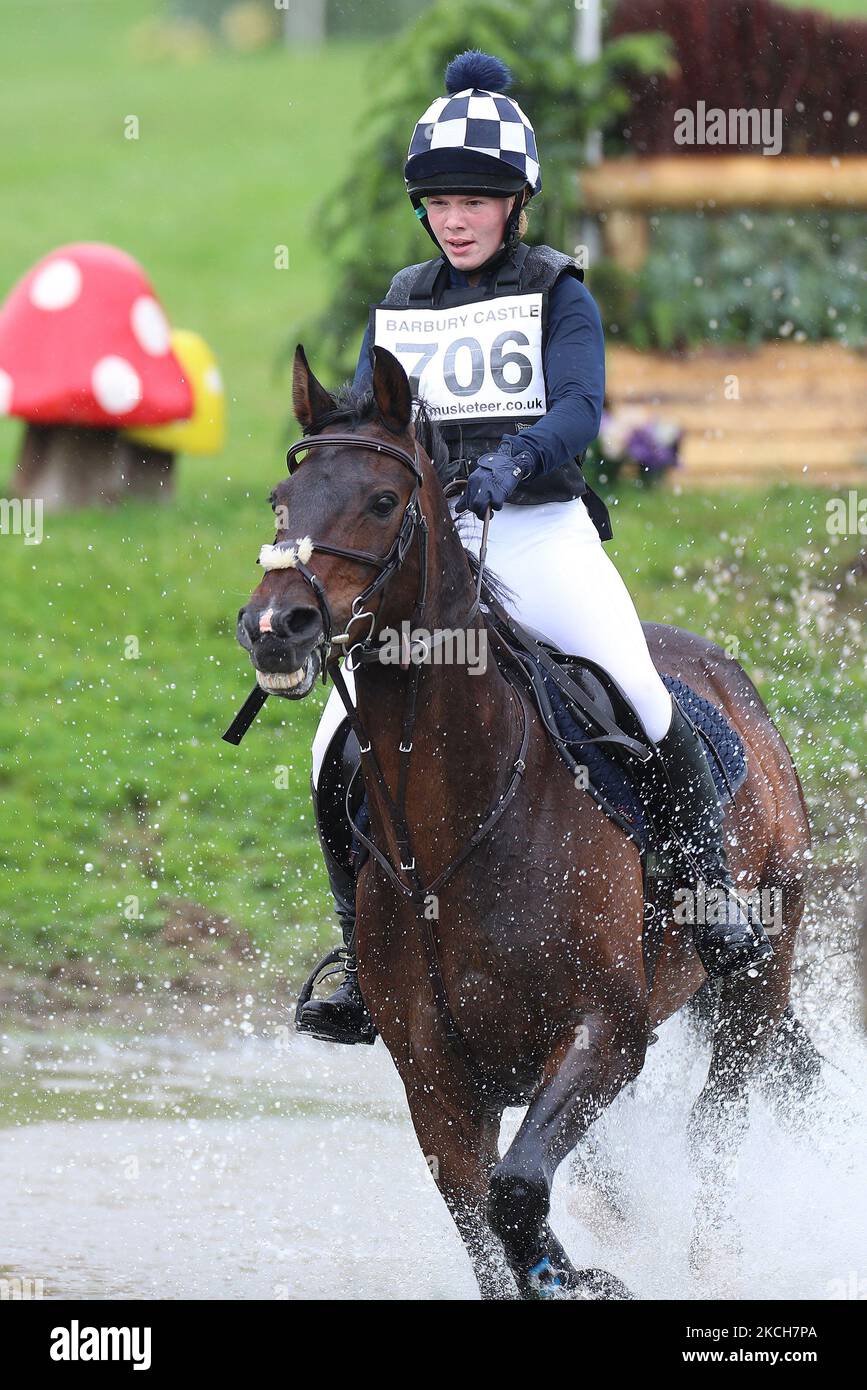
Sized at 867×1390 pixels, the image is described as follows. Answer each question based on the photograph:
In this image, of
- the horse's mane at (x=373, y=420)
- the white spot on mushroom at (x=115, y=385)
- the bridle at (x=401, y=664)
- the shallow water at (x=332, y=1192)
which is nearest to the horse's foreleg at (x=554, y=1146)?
the bridle at (x=401, y=664)

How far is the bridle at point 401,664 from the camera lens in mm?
4434

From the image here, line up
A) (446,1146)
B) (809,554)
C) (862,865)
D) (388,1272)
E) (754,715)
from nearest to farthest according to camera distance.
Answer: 1. (446,1146)
2. (388,1272)
3. (754,715)
4. (862,865)
5. (809,554)

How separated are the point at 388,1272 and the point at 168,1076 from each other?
230 cm

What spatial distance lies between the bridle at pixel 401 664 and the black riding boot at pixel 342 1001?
0.46 meters

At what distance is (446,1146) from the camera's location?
539cm

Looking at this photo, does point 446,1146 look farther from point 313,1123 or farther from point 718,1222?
point 313,1123

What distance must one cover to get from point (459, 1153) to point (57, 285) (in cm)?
957

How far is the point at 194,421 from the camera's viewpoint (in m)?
14.1

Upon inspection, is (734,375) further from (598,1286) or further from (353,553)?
(353,553)

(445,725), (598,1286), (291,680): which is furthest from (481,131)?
(598,1286)

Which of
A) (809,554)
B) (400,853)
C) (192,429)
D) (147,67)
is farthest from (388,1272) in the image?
(147,67)

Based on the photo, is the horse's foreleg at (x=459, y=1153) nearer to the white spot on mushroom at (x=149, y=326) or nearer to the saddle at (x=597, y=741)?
the saddle at (x=597, y=741)

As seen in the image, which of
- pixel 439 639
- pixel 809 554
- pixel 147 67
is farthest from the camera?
pixel 147 67

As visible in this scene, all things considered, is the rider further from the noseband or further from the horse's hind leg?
the horse's hind leg
